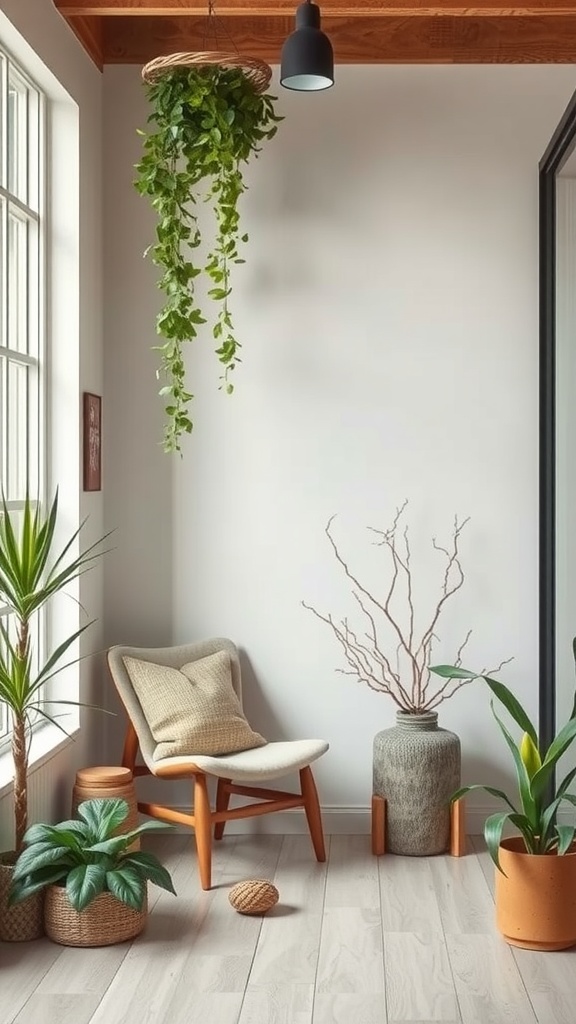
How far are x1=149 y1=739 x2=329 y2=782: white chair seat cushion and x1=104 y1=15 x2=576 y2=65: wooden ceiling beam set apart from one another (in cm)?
261

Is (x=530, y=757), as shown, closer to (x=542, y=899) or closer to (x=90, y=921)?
(x=542, y=899)

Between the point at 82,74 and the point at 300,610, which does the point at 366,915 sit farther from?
the point at 82,74

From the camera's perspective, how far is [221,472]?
4.64 meters

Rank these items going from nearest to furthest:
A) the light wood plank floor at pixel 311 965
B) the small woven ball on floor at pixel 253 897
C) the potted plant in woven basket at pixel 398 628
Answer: the light wood plank floor at pixel 311 965
the small woven ball on floor at pixel 253 897
the potted plant in woven basket at pixel 398 628

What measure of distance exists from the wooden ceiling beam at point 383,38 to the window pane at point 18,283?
102cm

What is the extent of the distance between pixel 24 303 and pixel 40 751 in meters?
1.52

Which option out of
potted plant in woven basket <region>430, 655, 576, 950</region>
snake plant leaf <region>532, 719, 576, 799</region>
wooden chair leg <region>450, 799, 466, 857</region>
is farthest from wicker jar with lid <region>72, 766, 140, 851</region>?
snake plant leaf <region>532, 719, 576, 799</region>

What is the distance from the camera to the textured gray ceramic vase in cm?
422

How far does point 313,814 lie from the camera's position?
4160mm

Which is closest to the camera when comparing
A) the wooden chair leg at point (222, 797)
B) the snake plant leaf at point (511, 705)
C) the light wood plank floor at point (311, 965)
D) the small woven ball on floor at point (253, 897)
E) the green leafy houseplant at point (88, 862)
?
the light wood plank floor at point (311, 965)

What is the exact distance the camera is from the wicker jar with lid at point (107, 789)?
12.8ft

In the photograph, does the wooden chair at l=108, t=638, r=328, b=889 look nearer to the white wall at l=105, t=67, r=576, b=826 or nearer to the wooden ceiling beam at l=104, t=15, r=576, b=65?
the white wall at l=105, t=67, r=576, b=826

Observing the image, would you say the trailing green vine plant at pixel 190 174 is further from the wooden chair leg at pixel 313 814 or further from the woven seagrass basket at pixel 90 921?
the woven seagrass basket at pixel 90 921

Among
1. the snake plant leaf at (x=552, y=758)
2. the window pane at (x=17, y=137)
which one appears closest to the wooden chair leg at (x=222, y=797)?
the snake plant leaf at (x=552, y=758)
